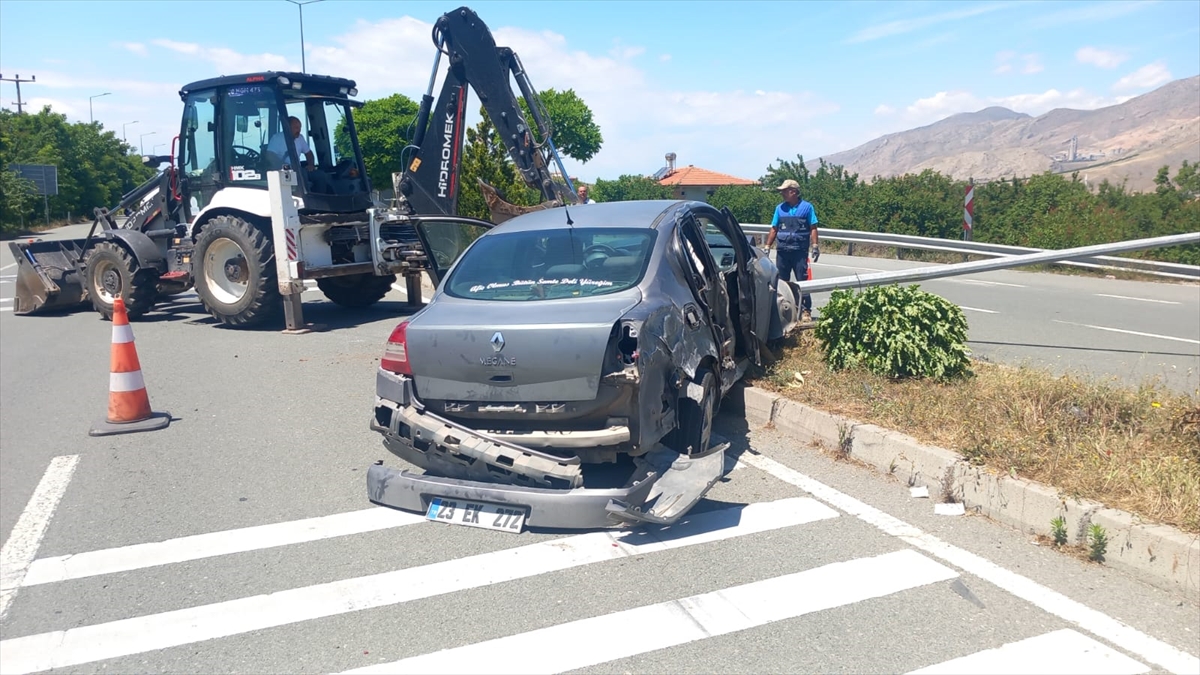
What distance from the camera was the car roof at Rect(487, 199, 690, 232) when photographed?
6262 millimetres

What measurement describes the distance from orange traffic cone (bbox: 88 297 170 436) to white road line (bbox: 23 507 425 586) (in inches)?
105

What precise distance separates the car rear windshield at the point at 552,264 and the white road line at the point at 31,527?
279cm

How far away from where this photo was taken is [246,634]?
402 centimetres

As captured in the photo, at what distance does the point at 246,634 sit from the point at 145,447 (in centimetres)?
361

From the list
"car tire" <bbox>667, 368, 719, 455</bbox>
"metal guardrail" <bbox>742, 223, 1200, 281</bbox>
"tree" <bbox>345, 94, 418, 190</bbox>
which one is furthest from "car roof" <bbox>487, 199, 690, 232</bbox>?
"tree" <bbox>345, 94, 418, 190</bbox>

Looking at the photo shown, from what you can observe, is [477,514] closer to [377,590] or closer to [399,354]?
[377,590]

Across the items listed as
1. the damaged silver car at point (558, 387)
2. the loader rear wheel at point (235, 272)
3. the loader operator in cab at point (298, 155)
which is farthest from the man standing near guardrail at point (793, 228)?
the loader rear wheel at point (235, 272)

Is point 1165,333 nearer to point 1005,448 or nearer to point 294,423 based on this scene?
point 1005,448

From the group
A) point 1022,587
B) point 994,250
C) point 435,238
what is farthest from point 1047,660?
point 994,250

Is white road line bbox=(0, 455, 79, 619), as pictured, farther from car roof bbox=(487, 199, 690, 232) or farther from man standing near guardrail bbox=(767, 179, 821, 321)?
man standing near guardrail bbox=(767, 179, 821, 321)

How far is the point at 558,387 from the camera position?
16.3 feet

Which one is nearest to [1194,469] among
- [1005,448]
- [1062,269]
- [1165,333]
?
[1005,448]

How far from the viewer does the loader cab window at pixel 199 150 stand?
41.3ft

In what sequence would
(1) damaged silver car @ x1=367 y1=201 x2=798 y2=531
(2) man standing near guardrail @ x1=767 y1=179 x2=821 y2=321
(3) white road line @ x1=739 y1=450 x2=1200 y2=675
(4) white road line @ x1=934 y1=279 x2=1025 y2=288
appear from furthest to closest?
(4) white road line @ x1=934 y1=279 x2=1025 y2=288, (2) man standing near guardrail @ x1=767 y1=179 x2=821 y2=321, (1) damaged silver car @ x1=367 y1=201 x2=798 y2=531, (3) white road line @ x1=739 y1=450 x2=1200 y2=675
